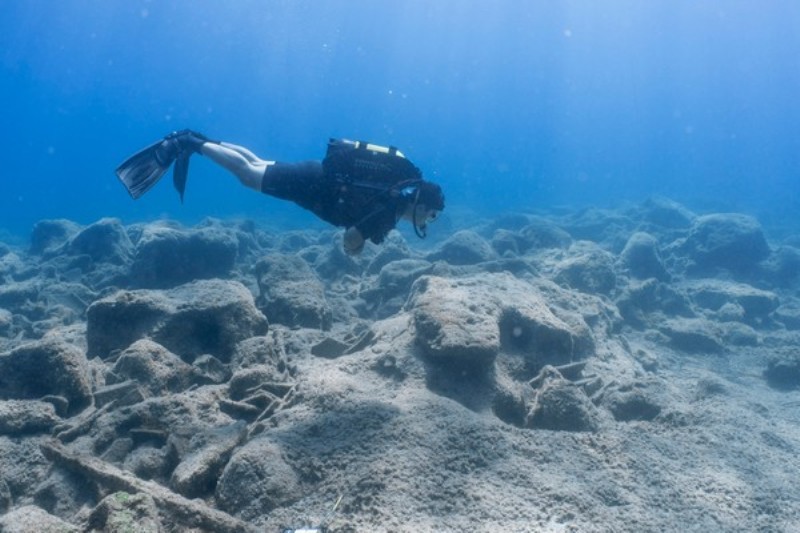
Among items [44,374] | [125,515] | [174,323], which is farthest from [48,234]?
[125,515]

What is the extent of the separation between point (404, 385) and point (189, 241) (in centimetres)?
948

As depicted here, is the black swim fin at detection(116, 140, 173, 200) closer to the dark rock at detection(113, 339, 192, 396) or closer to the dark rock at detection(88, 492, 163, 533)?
the dark rock at detection(113, 339, 192, 396)

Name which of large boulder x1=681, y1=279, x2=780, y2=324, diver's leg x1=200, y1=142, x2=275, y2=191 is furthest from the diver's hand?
large boulder x1=681, y1=279, x2=780, y2=324

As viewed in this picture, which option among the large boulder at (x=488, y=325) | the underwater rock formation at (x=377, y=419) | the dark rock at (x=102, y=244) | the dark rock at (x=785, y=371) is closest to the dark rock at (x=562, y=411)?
the underwater rock formation at (x=377, y=419)

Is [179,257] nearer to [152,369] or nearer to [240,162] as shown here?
[240,162]

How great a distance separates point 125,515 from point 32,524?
568mm

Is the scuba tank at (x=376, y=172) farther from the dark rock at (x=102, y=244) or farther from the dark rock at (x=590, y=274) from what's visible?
the dark rock at (x=102, y=244)

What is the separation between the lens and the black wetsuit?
680 centimetres

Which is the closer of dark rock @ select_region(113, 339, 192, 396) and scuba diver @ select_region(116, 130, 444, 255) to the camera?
dark rock @ select_region(113, 339, 192, 396)

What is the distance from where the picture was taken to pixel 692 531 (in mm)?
3945

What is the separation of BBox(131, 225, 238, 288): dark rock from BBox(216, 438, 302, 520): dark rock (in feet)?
31.6

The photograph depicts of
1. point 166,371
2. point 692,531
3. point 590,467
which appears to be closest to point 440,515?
point 590,467

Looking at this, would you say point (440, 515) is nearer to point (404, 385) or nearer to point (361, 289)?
point (404, 385)

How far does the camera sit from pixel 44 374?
18.4ft
